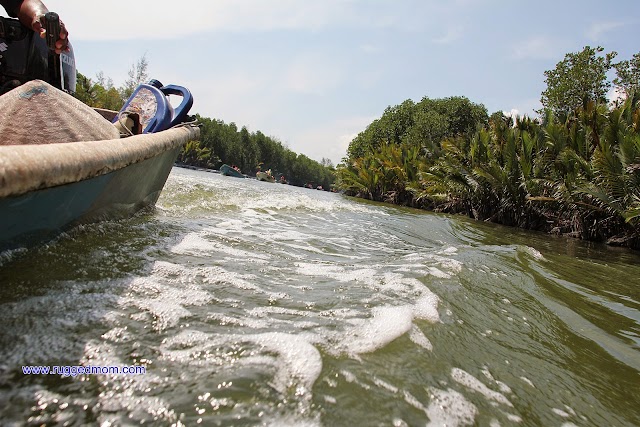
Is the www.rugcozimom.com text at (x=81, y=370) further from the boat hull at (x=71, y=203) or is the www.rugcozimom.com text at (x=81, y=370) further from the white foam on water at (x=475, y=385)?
the white foam on water at (x=475, y=385)

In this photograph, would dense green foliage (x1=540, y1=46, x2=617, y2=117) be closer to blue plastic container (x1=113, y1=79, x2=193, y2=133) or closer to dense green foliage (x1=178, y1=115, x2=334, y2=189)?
blue plastic container (x1=113, y1=79, x2=193, y2=133)

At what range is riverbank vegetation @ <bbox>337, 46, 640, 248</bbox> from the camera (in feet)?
26.8

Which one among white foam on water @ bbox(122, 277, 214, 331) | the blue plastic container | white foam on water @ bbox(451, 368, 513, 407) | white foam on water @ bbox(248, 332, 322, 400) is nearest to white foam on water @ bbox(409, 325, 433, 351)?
white foam on water @ bbox(451, 368, 513, 407)

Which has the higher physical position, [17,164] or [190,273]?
[17,164]

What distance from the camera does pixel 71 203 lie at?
1807 millimetres

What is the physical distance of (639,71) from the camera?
17000 mm

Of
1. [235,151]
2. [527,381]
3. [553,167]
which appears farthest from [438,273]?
[235,151]

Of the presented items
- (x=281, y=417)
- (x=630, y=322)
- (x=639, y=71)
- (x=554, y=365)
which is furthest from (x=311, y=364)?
(x=639, y=71)

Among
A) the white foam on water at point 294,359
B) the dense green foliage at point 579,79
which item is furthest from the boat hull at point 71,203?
the dense green foliage at point 579,79

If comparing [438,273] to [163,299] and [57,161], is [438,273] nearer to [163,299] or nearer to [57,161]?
[163,299]

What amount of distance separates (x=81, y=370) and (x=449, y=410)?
0.99 meters

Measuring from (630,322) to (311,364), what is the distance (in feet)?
6.98

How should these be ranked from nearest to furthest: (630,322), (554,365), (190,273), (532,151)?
1. (554,365)
2. (190,273)
3. (630,322)
4. (532,151)

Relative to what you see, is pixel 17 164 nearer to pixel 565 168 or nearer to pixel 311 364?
pixel 311 364
